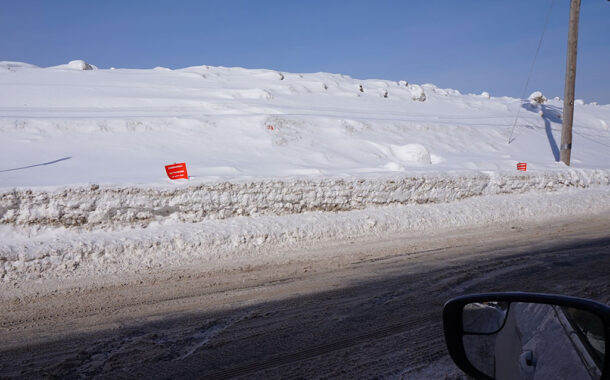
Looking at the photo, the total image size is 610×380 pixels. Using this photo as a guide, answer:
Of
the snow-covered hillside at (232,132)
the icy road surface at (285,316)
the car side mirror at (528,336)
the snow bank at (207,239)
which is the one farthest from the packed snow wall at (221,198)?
the car side mirror at (528,336)

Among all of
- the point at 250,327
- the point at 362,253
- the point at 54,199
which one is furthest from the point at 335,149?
the point at 250,327

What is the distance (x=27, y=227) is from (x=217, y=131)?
7.58 metres

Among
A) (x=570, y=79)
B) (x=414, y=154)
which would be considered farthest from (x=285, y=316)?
(x=570, y=79)

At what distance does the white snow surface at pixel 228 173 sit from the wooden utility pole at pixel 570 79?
163 cm

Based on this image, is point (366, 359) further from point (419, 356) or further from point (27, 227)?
point (27, 227)

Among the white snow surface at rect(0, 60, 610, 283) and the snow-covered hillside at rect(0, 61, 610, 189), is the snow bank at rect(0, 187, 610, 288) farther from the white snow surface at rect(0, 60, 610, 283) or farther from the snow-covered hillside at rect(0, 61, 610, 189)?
the snow-covered hillside at rect(0, 61, 610, 189)

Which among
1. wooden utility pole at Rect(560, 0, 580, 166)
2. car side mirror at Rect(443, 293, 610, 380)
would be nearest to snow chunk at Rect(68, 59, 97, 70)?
wooden utility pole at Rect(560, 0, 580, 166)

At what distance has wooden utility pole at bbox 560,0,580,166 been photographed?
18.1 meters

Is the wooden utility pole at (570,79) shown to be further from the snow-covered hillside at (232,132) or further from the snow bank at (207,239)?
the snow bank at (207,239)

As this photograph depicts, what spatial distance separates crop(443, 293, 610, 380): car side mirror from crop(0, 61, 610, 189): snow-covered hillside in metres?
7.38

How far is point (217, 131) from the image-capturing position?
14.5 meters

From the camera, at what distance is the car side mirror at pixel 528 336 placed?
1.87 meters

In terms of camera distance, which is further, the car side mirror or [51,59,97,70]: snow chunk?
[51,59,97,70]: snow chunk

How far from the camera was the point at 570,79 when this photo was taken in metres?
18.4
